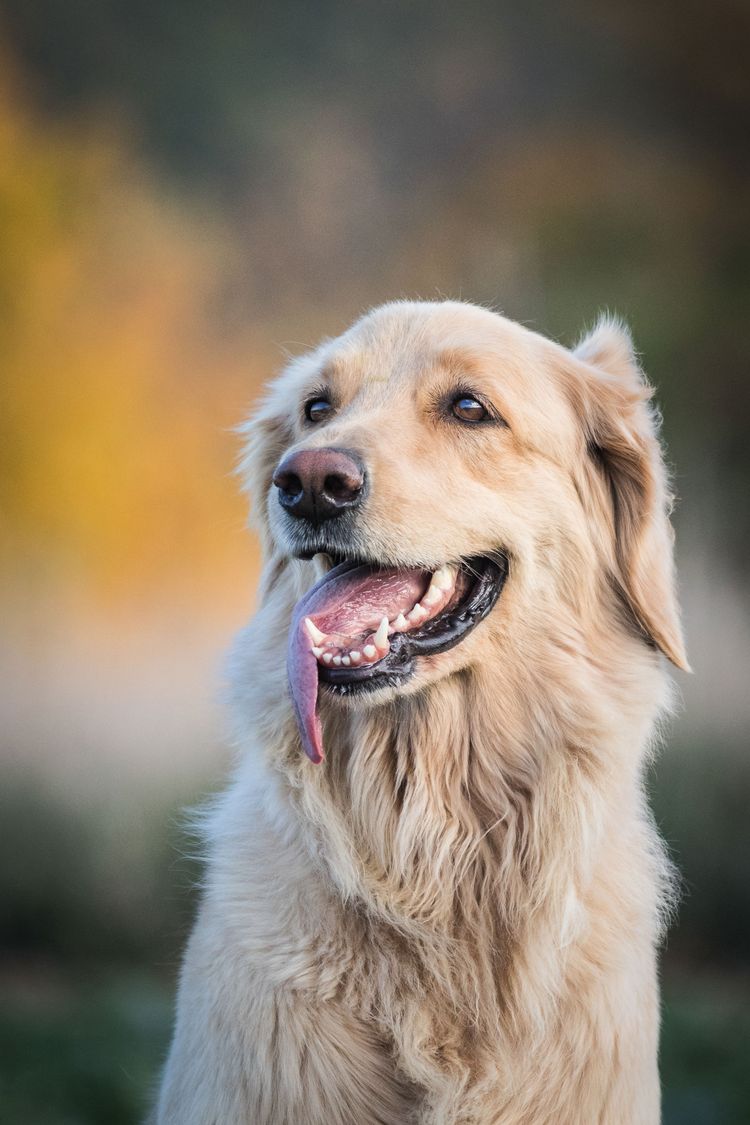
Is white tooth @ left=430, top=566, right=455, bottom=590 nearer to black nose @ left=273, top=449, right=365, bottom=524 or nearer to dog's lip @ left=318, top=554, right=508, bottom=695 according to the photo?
dog's lip @ left=318, top=554, right=508, bottom=695

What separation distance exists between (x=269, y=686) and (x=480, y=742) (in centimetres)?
39

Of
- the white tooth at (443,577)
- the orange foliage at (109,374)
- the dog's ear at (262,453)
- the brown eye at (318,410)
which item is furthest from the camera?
the orange foliage at (109,374)

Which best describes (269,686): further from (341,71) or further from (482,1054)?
(341,71)

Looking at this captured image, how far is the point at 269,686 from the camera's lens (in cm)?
223

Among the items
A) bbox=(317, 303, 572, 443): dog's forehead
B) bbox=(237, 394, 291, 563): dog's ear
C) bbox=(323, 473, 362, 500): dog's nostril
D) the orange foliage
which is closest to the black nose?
bbox=(323, 473, 362, 500): dog's nostril

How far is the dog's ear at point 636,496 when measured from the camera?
7.65ft

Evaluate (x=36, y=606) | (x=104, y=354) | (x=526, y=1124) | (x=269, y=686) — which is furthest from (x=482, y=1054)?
(x=104, y=354)

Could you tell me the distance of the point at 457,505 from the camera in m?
2.13

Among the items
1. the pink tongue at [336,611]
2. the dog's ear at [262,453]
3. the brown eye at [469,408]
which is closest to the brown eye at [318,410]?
the dog's ear at [262,453]

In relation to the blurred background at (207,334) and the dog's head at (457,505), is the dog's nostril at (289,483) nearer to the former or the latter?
the dog's head at (457,505)

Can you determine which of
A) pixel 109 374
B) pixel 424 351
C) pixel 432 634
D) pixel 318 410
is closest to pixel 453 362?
pixel 424 351

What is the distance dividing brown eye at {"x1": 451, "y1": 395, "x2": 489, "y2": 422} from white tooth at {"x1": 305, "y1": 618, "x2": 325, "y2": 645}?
51 centimetres

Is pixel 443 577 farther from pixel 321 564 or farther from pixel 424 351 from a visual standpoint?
pixel 424 351

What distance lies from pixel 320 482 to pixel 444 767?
580 millimetres
